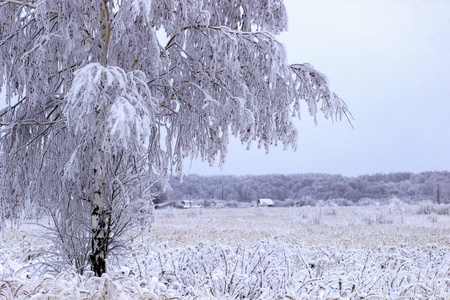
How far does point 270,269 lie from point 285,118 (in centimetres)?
212

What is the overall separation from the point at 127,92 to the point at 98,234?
1641mm

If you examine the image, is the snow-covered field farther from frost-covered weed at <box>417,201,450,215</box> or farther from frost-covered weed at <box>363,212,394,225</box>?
frost-covered weed at <box>417,201,450,215</box>

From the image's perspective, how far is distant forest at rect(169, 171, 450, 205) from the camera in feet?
127

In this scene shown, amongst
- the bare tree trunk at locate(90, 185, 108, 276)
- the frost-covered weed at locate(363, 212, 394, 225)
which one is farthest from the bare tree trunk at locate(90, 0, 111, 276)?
the frost-covered weed at locate(363, 212, 394, 225)

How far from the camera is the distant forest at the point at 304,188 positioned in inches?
1523

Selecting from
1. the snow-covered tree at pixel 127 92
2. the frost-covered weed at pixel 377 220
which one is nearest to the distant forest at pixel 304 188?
the frost-covered weed at pixel 377 220

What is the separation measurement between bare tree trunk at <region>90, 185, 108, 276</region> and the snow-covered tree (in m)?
0.01

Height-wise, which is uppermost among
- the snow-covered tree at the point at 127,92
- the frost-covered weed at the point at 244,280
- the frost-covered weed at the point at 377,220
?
the snow-covered tree at the point at 127,92

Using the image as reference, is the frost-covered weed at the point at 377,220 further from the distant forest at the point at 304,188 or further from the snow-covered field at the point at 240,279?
the distant forest at the point at 304,188

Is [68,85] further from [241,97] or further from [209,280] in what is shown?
[209,280]

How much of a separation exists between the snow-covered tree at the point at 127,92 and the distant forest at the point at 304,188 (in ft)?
102

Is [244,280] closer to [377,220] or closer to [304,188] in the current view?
[377,220]

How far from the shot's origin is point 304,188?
4116 centimetres

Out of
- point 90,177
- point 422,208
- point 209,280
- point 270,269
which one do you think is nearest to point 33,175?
point 90,177
